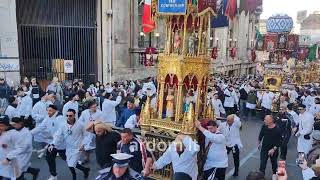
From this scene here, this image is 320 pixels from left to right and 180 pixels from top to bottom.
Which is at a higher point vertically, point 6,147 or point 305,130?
point 6,147

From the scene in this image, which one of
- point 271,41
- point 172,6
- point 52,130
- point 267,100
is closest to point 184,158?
point 172,6

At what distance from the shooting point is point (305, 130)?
938 centimetres

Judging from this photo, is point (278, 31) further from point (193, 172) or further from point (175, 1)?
point (193, 172)

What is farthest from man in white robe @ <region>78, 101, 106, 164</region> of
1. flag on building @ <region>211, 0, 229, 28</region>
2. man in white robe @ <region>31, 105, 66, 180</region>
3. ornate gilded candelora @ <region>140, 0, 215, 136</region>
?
flag on building @ <region>211, 0, 229, 28</region>

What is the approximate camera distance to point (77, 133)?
7.89 meters

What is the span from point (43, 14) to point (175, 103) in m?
13.9

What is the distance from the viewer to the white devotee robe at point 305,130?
9297 mm

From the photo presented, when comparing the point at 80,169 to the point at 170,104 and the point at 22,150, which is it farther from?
the point at 170,104

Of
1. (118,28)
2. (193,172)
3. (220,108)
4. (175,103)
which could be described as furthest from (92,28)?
(193,172)

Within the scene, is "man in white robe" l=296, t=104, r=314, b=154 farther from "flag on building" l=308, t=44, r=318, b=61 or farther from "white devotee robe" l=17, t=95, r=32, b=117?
"flag on building" l=308, t=44, r=318, b=61

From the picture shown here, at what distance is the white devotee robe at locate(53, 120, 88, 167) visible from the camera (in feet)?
25.6

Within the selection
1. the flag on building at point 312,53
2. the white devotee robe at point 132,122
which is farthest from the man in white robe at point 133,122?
the flag on building at point 312,53

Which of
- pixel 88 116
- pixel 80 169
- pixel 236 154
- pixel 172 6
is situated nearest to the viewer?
pixel 172 6

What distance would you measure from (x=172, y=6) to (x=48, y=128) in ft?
13.5
